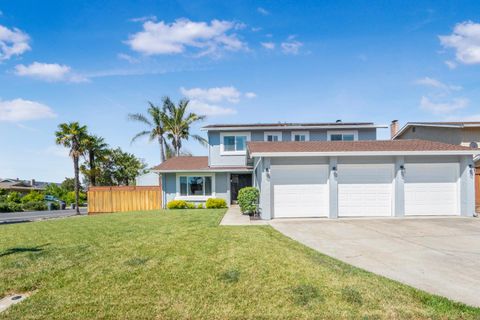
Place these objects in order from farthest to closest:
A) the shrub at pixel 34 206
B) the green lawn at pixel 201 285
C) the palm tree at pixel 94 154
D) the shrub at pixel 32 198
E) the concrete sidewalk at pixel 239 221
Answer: the shrub at pixel 32 198, the palm tree at pixel 94 154, the shrub at pixel 34 206, the concrete sidewalk at pixel 239 221, the green lawn at pixel 201 285

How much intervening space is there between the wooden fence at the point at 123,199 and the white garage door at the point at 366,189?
13.4 m

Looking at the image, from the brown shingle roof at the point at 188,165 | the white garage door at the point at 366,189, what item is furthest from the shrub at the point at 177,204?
the white garage door at the point at 366,189

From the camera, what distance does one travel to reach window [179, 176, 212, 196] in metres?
20.6

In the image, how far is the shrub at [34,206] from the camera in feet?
99.6

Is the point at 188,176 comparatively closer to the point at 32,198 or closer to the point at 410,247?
the point at 410,247

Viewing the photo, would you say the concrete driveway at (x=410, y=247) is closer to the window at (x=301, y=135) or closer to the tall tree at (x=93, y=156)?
the window at (x=301, y=135)

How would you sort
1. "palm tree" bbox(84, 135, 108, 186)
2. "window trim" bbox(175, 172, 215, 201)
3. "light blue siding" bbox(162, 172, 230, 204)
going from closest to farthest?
1. "window trim" bbox(175, 172, 215, 201)
2. "light blue siding" bbox(162, 172, 230, 204)
3. "palm tree" bbox(84, 135, 108, 186)

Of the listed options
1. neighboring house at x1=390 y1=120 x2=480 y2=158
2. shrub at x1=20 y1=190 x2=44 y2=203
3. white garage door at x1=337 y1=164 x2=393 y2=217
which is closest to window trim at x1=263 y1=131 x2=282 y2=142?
white garage door at x1=337 y1=164 x2=393 y2=217

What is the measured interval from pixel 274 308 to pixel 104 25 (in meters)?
13.1

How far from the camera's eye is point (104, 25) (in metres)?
12.3

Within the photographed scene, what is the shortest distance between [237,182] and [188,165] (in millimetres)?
3880

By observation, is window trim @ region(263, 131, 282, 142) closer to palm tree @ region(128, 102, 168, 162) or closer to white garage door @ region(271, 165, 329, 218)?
white garage door @ region(271, 165, 329, 218)

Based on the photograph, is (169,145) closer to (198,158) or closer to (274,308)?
(198,158)

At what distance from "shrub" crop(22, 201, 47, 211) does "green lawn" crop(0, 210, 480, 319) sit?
91.9ft
